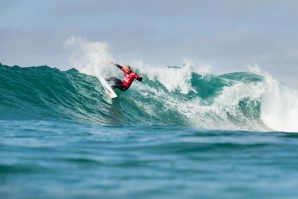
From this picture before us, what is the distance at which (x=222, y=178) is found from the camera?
5.10 m

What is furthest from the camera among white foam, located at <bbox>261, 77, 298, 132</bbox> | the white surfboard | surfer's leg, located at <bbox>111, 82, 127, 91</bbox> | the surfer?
white foam, located at <bbox>261, 77, 298, 132</bbox>

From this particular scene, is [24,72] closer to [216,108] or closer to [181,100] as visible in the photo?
[181,100]

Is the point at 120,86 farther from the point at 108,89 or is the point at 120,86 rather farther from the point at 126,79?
the point at 108,89

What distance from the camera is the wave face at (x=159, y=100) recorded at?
50.2 ft

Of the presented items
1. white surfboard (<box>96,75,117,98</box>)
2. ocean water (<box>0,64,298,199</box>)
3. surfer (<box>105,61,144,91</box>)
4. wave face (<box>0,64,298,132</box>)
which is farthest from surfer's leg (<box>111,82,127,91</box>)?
ocean water (<box>0,64,298,199</box>)

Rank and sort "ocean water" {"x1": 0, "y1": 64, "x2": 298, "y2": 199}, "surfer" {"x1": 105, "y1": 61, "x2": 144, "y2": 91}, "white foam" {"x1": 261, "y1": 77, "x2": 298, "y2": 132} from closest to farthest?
"ocean water" {"x1": 0, "y1": 64, "x2": 298, "y2": 199} < "surfer" {"x1": 105, "y1": 61, "x2": 144, "y2": 91} < "white foam" {"x1": 261, "y1": 77, "x2": 298, "y2": 132}

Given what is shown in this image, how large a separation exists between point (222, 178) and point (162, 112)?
12908 mm

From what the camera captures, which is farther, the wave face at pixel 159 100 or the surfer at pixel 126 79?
the surfer at pixel 126 79

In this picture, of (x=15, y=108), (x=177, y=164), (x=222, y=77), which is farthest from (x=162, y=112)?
(x=177, y=164)

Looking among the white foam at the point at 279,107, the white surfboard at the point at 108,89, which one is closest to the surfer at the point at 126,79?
the white surfboard at the point at 108,89

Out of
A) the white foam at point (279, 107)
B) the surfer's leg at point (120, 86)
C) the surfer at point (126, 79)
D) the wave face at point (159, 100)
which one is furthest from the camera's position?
the white foam at point (279, 107)

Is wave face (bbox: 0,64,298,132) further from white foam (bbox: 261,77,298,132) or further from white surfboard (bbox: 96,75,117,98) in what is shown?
white surfboard (bbox: 96,75,117,98)

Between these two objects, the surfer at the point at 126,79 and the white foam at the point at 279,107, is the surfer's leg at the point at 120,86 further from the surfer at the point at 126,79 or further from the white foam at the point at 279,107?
the white foam at the point at 279,107

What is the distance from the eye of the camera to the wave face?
15.3m
